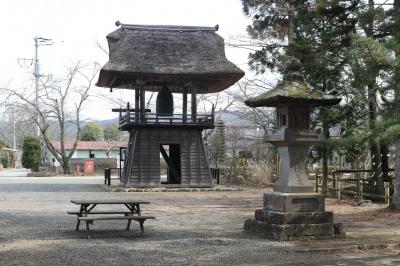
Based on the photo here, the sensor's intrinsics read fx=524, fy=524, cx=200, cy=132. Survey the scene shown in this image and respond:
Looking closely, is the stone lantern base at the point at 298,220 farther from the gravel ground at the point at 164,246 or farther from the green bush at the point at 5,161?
the green bush at the point at 5,161

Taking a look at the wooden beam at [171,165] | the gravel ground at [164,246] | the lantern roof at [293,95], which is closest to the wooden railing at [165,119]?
the wooden beam at [171,165]

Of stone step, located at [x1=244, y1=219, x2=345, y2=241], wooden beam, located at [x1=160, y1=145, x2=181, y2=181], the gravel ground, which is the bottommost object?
the gravel ground

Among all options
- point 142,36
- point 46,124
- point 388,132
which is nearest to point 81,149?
point 46,124

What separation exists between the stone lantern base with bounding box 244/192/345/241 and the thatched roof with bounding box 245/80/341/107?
1781mm

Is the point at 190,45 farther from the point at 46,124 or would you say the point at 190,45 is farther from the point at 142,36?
the point at 46,124

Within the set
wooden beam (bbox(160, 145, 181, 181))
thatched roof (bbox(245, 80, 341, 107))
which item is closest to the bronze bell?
wooden beam (bbox(160, 145, 181, 181))

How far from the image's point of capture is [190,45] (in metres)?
27.6

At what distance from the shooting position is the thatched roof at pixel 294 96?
392 inches

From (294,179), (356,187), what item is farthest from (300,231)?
(356,187)

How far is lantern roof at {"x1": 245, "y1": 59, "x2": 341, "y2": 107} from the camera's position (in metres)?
9.98

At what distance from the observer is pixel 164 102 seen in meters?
26.8

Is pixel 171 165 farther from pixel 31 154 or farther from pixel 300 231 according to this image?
pixel 31 154

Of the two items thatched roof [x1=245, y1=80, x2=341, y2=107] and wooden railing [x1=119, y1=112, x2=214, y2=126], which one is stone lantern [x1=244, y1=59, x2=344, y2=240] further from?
wooden railing [x1=119, y1=112, x2=214, y2=126]

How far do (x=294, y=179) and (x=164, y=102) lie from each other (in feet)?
56.5
